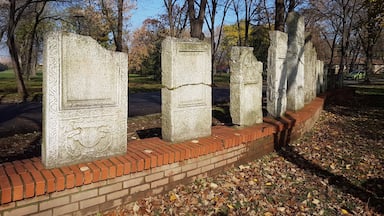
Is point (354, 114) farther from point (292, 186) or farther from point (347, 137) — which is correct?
point (292, 186)

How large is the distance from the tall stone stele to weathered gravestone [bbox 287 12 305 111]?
5.06 meters

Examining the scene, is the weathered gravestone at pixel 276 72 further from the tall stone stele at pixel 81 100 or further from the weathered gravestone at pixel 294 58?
the tall stone stele at pixel 81 100

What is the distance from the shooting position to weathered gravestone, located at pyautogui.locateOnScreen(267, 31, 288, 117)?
6148 millimetres

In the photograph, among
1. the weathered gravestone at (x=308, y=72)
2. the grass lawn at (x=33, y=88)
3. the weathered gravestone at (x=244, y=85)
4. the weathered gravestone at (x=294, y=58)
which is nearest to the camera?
the weathered gravestone at (x=244, y=85)

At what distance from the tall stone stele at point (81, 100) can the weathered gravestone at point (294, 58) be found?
199 inches

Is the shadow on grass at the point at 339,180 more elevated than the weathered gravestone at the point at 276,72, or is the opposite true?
the weathered gravestone at the point at 276,72

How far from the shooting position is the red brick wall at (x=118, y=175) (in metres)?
2.62

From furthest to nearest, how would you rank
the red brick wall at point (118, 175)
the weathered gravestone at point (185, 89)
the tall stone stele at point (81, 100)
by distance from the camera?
the weathered gravestone at point (185, 89)
the tall stone stele at point (81, 100)
the red brick wall at point (118, 175)

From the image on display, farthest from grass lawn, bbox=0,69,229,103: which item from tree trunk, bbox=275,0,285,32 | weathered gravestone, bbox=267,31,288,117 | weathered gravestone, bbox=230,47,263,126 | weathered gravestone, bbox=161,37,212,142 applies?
tree trunk, bbox=275,0,285,32

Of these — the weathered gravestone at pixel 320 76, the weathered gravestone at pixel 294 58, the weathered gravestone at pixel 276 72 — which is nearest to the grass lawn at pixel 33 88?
the weathered gravestone at pixel 276 72

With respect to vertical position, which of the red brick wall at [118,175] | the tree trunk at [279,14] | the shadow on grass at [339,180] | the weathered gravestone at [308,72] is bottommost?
the shadow on grass at [339,180]

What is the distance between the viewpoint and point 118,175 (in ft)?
10.3

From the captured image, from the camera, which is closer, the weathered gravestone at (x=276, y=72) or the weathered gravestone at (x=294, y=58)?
the weathered gravestone at (x=276, y=72)

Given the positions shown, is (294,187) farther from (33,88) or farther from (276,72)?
(33,88)
